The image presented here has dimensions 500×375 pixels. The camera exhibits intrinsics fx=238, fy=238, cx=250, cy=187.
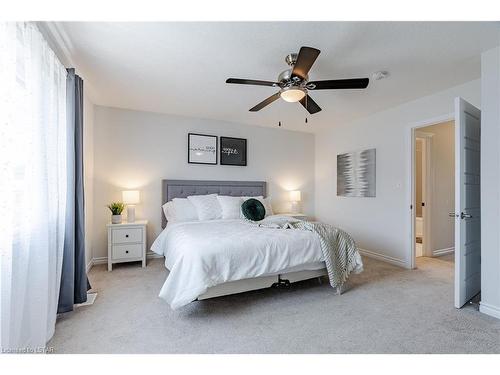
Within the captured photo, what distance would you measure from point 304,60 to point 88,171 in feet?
10.8

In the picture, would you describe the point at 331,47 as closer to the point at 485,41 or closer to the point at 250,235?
the point at 485,41

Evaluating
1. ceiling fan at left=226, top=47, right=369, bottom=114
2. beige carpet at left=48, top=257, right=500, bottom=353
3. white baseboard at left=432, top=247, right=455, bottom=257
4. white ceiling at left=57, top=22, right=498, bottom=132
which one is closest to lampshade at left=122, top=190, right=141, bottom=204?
beige carpet at left=48, top=257, right=500, bottom=353

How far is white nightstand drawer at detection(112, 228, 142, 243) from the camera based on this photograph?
337 cm

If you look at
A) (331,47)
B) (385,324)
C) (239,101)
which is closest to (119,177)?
(239,101)

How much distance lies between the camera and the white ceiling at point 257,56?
1907 millimetres

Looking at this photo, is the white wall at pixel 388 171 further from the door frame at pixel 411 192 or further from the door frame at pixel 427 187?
the door frame at pixel 427 187

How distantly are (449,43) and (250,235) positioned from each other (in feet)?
8.26

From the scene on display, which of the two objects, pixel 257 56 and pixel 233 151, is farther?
pixel 233 151

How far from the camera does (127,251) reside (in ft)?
11.2

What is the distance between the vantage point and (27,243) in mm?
1475

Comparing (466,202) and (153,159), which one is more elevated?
(153,159)

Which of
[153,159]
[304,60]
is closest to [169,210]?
[153,159]

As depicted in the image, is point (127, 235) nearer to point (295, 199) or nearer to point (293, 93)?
point (293, 93)

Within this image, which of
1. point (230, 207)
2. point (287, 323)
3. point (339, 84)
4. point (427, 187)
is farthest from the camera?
point (427, 187)
